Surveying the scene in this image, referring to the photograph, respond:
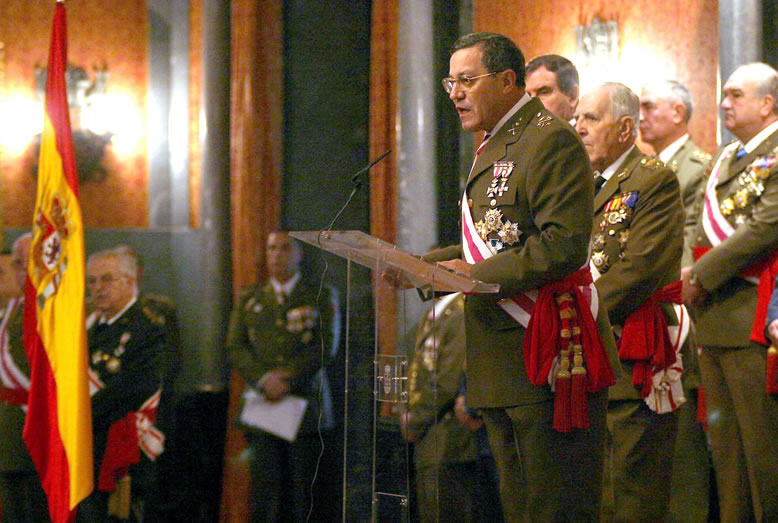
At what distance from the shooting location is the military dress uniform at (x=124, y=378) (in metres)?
3.64

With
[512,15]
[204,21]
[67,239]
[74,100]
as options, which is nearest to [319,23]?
[204,21]

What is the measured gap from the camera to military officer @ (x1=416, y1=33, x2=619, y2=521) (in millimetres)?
2098

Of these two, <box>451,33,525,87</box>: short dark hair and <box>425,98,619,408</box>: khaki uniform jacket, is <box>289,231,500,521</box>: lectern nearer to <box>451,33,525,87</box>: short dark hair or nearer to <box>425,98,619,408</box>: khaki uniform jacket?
<box>425,98,619,408</box>: khaki uniform jacket

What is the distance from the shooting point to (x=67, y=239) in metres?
3.31

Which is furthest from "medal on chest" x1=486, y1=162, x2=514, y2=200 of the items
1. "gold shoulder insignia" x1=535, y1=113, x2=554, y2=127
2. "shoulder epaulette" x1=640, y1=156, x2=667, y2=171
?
"shoulder epaulette" x1=640, y1=156, x2=667, y2=171

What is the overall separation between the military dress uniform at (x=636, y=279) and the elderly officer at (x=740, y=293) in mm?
287

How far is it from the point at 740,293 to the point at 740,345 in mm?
168

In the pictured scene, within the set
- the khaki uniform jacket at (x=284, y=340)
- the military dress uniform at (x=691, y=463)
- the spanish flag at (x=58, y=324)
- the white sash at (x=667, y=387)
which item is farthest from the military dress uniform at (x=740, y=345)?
the spanish flag at (x=58, y=324)

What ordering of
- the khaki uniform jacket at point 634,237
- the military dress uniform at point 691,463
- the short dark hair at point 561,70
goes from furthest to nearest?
1. the military dress uniform at point 691,463
2. the short dark hair at point 561,70
3. the khaki uniform jacket at point 634,237

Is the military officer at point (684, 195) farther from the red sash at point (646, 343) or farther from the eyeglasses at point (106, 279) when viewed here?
the eyeglasses at point (106, 279)

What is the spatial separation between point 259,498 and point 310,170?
149 centimetres

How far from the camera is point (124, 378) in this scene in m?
3.74

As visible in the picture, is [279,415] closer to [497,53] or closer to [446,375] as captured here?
[446,375]

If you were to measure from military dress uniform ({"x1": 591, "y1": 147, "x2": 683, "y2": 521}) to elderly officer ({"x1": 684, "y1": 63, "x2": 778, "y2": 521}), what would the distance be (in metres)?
0.29
